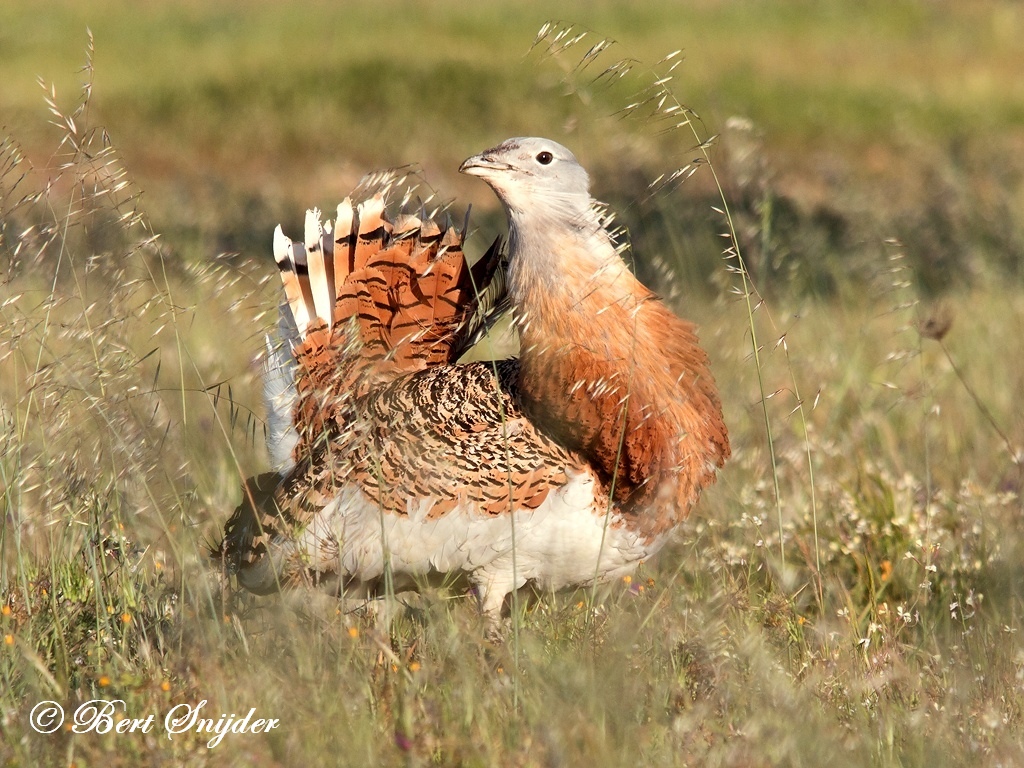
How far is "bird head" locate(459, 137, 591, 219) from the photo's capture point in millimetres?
2842

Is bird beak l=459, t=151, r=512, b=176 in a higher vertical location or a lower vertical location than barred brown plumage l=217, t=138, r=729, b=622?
→ higher

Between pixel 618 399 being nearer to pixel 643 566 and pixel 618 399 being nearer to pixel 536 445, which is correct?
pixel 536 445

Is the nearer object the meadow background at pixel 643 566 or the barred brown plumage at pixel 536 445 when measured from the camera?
the meadow background at pixel 643 566

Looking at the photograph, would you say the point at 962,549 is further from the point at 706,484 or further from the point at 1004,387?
the point at 1004,387

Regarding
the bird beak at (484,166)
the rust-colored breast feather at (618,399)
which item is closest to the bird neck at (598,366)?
the rust-colored breast feather at (618,399)

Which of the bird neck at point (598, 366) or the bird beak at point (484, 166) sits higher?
the bird beak at point (484, 166)

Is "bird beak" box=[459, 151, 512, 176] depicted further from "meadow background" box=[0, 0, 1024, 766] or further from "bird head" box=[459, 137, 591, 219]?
"meadow background" box=[0, 0, 1024, 766]

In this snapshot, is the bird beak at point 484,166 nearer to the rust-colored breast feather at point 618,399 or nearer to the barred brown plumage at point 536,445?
the barred brown plumage at point 536,445

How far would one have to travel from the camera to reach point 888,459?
402 cm

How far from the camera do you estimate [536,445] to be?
9.49 ft

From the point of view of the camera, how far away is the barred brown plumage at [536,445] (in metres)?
2.83

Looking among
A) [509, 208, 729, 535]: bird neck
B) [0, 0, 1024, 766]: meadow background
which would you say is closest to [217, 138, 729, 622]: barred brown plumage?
[509, 208, 729, 535]: bird neck

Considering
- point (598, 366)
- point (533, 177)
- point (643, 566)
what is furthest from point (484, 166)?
point (643, 566)

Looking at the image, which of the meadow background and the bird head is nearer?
the meadow background
